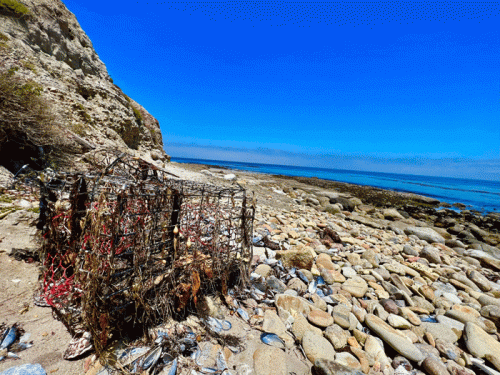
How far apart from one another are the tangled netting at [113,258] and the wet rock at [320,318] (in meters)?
1.81

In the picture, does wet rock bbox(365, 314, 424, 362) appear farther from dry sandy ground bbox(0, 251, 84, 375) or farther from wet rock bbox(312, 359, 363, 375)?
dry sandy ground bbox(0, 251, 84, 375)

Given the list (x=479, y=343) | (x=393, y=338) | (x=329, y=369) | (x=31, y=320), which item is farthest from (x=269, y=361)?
(x=479, y=343)

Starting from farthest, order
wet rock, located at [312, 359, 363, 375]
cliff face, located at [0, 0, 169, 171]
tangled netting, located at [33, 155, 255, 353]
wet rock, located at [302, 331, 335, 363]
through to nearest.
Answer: cliff face, located at [0, 0, 169, 171] → wet rock, located at [302, 331, 335, 363] → wet rock, located at [312, 359, 363, 375] → tangled netting, located at [33, 155, 255, 353]

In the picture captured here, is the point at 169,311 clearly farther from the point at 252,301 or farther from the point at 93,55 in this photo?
the point at 93,55

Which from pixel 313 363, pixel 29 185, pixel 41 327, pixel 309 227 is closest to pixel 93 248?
pixel 41 327

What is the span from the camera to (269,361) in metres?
3.36

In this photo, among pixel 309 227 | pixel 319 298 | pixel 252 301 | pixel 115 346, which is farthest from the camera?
pixel 309 227

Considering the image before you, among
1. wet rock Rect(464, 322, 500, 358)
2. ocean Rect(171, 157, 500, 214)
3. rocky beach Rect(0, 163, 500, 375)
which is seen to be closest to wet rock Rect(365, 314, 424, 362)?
rocky beach Rect(0, 163, 500, 375)

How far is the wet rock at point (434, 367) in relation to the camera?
366 centimetres

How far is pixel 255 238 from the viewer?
24.0ft

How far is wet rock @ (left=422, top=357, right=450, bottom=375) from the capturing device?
366cm

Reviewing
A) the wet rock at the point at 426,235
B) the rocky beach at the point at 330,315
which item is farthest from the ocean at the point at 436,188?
the rocky beach at the point at 330,315

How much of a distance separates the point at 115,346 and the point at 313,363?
9.75 feet

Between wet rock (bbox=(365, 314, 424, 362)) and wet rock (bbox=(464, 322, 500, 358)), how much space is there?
4.34 feet
